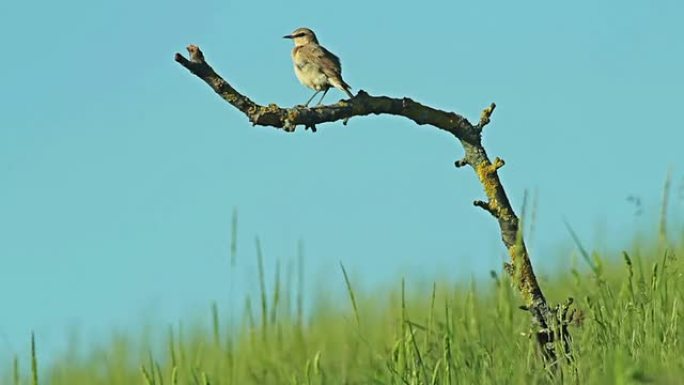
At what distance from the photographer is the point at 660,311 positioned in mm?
5371

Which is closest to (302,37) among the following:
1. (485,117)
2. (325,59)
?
(325,59)

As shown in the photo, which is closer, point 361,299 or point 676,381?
point 676,381

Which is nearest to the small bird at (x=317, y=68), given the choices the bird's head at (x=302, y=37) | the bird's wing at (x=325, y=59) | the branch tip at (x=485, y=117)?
the bird's wing at (x=325, y=59)

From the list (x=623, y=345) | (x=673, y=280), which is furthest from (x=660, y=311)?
(x=673, y=280)

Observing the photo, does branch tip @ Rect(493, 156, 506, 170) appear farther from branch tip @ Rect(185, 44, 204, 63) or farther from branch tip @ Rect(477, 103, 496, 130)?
branch tip @ Rect(185, 44, 204, 63)

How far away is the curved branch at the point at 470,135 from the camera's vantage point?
17.1ft

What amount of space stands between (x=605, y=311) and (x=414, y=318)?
442 cm

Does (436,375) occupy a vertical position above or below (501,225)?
below

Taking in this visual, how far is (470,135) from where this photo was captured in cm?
568

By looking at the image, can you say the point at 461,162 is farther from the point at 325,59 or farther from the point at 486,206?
the point at 325,59

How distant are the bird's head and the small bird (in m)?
0.32

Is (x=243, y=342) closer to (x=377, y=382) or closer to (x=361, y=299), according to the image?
(x=377, y=382)

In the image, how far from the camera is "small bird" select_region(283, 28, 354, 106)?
27.3 ft

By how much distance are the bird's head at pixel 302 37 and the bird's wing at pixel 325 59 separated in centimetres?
41
